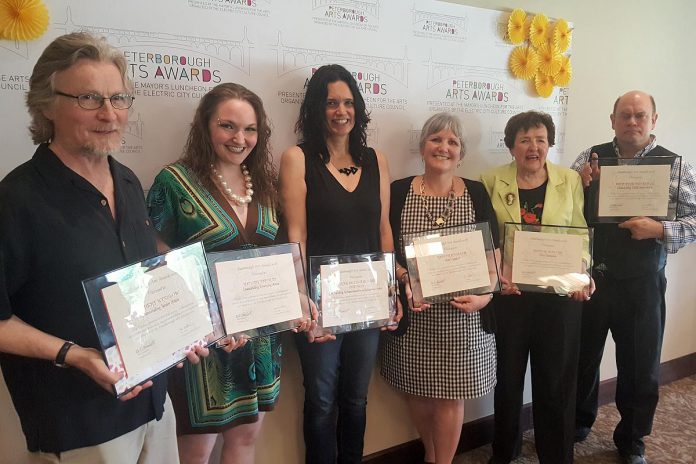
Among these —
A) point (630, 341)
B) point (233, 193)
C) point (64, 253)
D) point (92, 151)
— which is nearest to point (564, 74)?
point (630, 341)

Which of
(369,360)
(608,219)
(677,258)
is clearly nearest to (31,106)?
(369,360)

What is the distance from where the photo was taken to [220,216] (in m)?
1.53

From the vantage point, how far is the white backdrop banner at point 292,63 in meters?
1.57

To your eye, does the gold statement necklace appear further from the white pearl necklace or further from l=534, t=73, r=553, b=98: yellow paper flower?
l=534, t=73, r=553, b=98: yellow paper flower

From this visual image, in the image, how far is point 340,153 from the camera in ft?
6.19

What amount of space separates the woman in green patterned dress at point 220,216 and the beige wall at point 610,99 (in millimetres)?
442

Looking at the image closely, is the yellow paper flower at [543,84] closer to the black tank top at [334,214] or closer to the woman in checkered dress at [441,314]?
the woman in checkered dress at [441,314]

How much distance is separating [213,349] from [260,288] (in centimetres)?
27

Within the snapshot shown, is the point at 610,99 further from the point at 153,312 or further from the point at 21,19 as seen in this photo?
the point at 21,19

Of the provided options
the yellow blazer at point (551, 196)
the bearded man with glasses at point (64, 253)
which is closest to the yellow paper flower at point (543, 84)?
the yellow blazer at point (551, 196)

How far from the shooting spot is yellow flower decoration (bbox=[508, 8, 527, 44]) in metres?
2.37

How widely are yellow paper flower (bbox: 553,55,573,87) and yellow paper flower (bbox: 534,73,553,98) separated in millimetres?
46

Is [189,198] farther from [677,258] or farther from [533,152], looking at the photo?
[677,258]

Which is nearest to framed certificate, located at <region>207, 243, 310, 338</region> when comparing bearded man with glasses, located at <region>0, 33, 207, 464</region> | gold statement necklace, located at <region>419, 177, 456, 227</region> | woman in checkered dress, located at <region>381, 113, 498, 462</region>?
bearded man with glasses, located at <region>0, 33, 207, 464</region>
